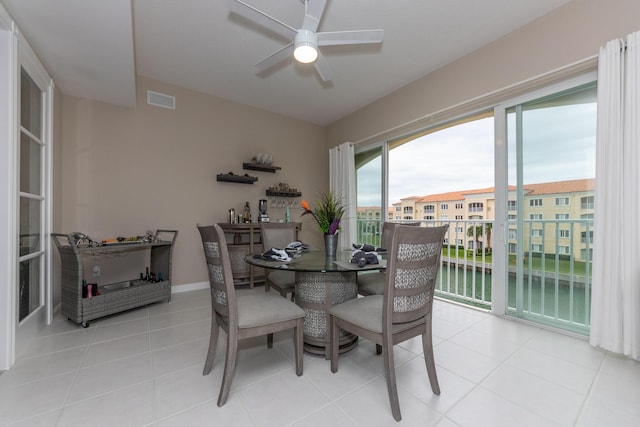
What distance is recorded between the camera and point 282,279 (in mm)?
2439

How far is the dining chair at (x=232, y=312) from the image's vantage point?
151 cm

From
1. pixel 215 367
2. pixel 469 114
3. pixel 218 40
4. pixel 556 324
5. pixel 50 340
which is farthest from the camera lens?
pixel 469 114

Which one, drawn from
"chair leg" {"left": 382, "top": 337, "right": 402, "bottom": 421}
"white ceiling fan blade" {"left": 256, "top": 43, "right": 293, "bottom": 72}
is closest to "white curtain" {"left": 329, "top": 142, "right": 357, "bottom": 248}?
"white ceiling fan blade" {"left": 256, "top": 43, "right": 293, "bottom": 72}

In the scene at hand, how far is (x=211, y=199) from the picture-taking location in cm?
399

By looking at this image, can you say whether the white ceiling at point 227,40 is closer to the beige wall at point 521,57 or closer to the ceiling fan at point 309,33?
the beige wall at point 521,57

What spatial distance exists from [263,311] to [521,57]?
3.23 metres

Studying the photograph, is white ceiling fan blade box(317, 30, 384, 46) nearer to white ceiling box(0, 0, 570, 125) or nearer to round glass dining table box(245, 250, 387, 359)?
white ceiling box(0, 0, 570, 125)

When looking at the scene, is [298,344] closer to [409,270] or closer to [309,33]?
[409,270]

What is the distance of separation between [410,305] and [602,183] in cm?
193

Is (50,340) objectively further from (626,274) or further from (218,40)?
(626,274)

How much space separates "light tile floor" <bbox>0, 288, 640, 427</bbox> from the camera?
139 centimetres

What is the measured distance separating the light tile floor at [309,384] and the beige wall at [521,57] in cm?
243

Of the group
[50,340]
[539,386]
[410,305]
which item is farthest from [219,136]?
[539,386]

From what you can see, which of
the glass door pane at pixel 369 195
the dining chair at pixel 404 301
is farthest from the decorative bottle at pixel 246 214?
the dining chair at pixel 404 301
